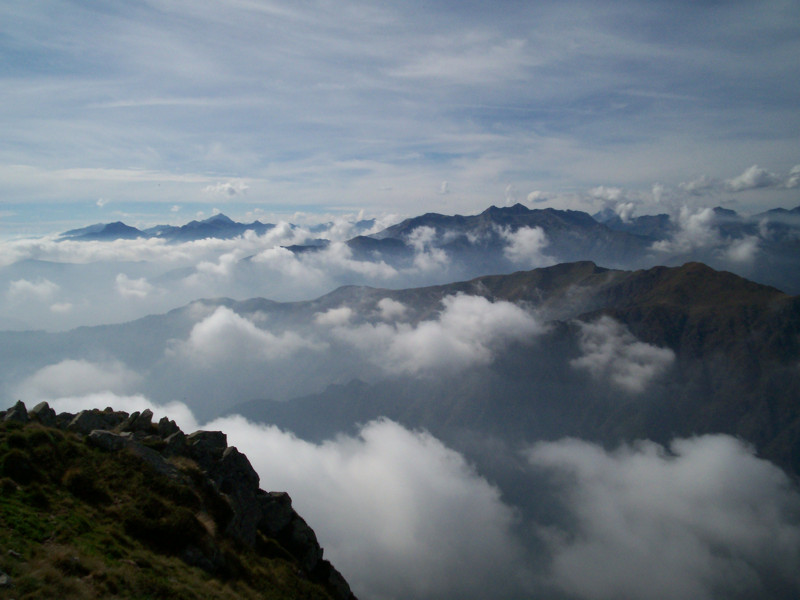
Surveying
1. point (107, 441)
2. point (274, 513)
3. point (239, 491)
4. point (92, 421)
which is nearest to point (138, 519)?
point (107, 441)

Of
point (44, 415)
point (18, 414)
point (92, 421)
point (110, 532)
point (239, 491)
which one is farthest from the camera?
point (239, 491)

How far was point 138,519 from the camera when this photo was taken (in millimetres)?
20109

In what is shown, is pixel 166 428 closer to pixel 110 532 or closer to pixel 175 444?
pixel 175 444

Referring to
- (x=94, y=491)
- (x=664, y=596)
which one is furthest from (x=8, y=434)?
(x=664, y=596)

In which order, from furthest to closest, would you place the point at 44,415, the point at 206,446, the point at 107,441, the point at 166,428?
the point at 166,428 → the point at 206,446 → the point at 44,415 → the point at 107,441

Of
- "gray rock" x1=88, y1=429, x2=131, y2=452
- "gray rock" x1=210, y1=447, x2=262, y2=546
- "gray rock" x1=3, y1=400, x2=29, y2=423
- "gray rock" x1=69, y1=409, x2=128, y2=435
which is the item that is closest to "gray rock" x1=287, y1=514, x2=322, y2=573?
"gray rock" x1=210, y1=447, x2=262, y2=546

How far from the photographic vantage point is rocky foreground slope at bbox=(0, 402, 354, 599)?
611 inches

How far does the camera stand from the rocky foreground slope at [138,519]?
15516mm

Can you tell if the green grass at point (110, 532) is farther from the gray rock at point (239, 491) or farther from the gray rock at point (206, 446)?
the gray rock at point (206, 446)

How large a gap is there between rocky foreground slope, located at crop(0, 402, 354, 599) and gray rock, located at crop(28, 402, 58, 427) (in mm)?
86

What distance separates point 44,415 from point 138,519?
1113cm

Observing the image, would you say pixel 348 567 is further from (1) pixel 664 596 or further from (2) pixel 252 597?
(2) pixel 252 597

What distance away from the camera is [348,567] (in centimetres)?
17150

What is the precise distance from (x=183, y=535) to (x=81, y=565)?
225 inches
